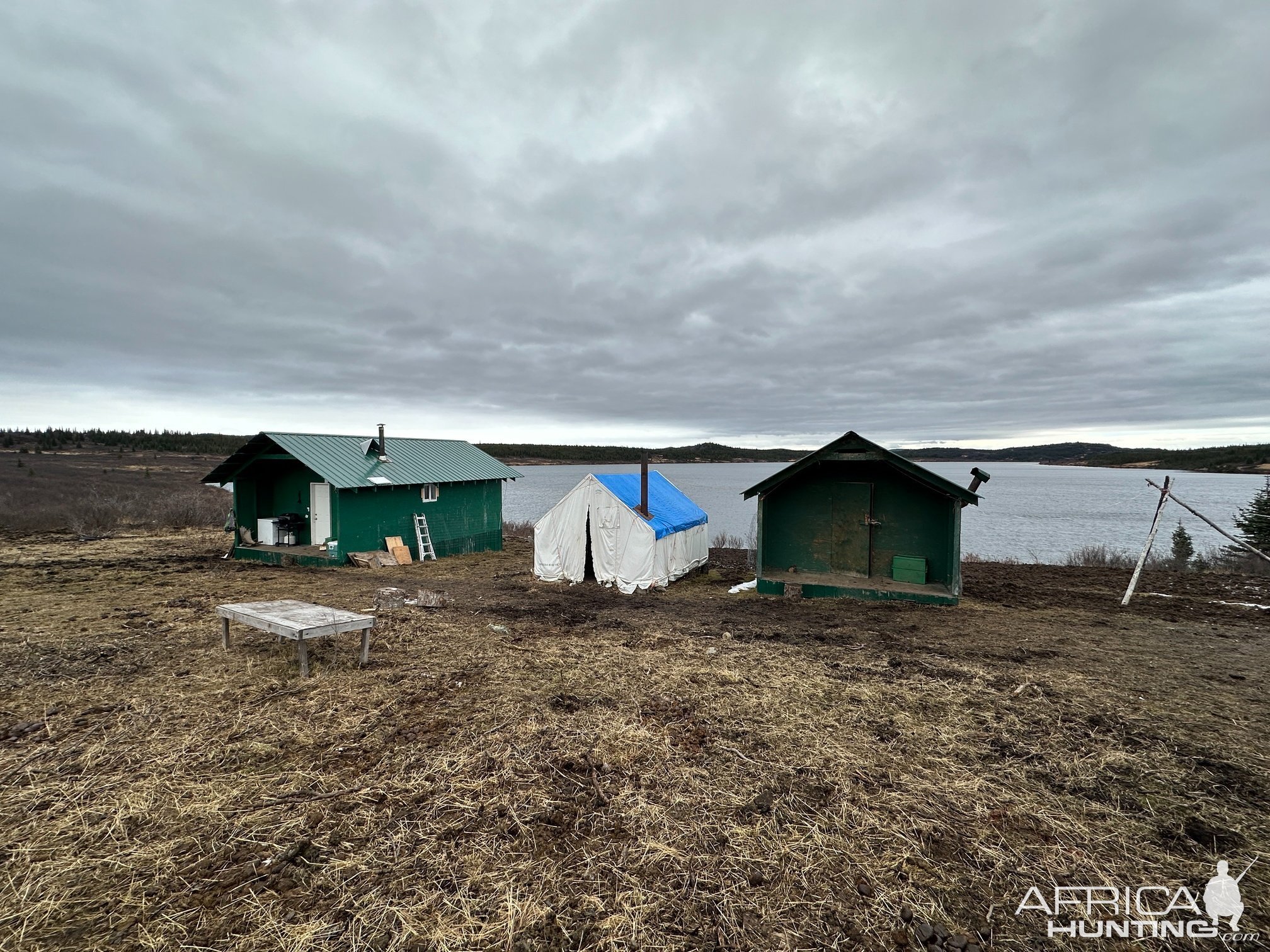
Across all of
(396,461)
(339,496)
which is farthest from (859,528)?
(396,461)

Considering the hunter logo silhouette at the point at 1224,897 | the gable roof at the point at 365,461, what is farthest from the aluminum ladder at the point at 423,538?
the hunter logo silhouette at the point at 1224,897

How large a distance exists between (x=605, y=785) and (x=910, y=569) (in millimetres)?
9766

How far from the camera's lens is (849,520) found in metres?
12.7

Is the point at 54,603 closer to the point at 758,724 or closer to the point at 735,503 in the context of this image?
the point at 758,724

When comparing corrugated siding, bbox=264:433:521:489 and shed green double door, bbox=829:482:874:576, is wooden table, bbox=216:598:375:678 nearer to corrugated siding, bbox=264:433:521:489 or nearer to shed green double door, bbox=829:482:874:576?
corrugated siding, bbox=264:433:521:489

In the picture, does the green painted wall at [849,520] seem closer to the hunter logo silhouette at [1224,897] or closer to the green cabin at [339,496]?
the hunter logo silhouette at [1224,897]

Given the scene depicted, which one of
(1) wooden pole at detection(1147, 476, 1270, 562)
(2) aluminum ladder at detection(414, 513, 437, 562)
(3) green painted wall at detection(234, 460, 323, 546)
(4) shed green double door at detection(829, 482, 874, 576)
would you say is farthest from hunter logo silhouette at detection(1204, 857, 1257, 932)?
(3) green painted wall at detection(234, 460, 323, 546)

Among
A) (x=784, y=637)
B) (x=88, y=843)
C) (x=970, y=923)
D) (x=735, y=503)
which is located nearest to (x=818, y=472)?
(x=784, y=637)

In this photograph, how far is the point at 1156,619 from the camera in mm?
9812

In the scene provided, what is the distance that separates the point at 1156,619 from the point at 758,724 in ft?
30.2

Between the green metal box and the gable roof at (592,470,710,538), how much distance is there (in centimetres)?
513

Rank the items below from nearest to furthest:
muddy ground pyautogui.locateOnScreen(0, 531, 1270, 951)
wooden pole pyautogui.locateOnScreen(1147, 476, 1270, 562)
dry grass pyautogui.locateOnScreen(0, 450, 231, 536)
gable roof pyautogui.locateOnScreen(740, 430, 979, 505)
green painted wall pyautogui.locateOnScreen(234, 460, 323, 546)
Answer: muddy ground pyautogui.locateOnScreen(0, 531, 1270, 951) < wooden pole pyautogui.locateOnScreen(1147, 476, 1270, 562) < gable roof pyautogui.locateOnScreen(740, 430, 979, 505) < green painted wall pyautogui.locateOnScreen(234, 460, 323, 546) < dry grass pyautogui.locateOnScreen(0, 450, 231, 536)

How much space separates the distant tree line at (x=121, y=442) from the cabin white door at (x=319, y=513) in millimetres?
54734

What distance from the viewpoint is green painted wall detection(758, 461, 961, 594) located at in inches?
475
